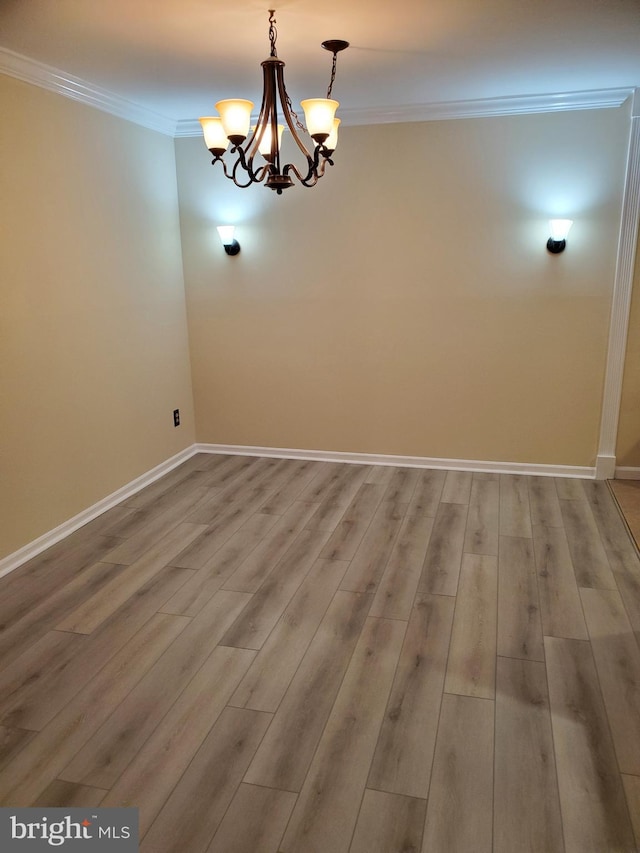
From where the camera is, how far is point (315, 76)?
343 cm

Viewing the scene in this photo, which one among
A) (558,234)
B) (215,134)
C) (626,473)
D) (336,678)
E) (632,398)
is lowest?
(336,678)

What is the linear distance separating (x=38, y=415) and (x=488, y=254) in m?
2.97

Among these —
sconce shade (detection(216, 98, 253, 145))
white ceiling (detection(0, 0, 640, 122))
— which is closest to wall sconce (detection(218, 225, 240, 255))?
white ceiling (detection(0, 0, 640, 122))

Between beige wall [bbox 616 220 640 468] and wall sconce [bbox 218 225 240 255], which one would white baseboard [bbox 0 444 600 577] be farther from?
wall sconce [bbox 218 225 240 255]

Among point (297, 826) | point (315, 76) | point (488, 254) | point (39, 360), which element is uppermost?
point (315, 76)

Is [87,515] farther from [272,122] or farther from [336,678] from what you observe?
[272,122]

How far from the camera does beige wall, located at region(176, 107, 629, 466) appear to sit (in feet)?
13.5

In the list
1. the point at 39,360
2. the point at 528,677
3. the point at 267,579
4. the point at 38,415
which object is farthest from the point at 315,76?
the point at 528,677

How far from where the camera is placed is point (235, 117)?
251 cm

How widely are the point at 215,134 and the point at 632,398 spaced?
3.11m

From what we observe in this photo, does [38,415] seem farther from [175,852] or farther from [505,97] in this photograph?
[505,97]

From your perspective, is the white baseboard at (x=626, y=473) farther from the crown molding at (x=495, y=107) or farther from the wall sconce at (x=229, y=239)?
the wall sconce at (x=229, y=239)

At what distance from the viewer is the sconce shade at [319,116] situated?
8.12ft

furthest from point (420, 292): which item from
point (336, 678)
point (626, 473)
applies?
point (336, 678)
